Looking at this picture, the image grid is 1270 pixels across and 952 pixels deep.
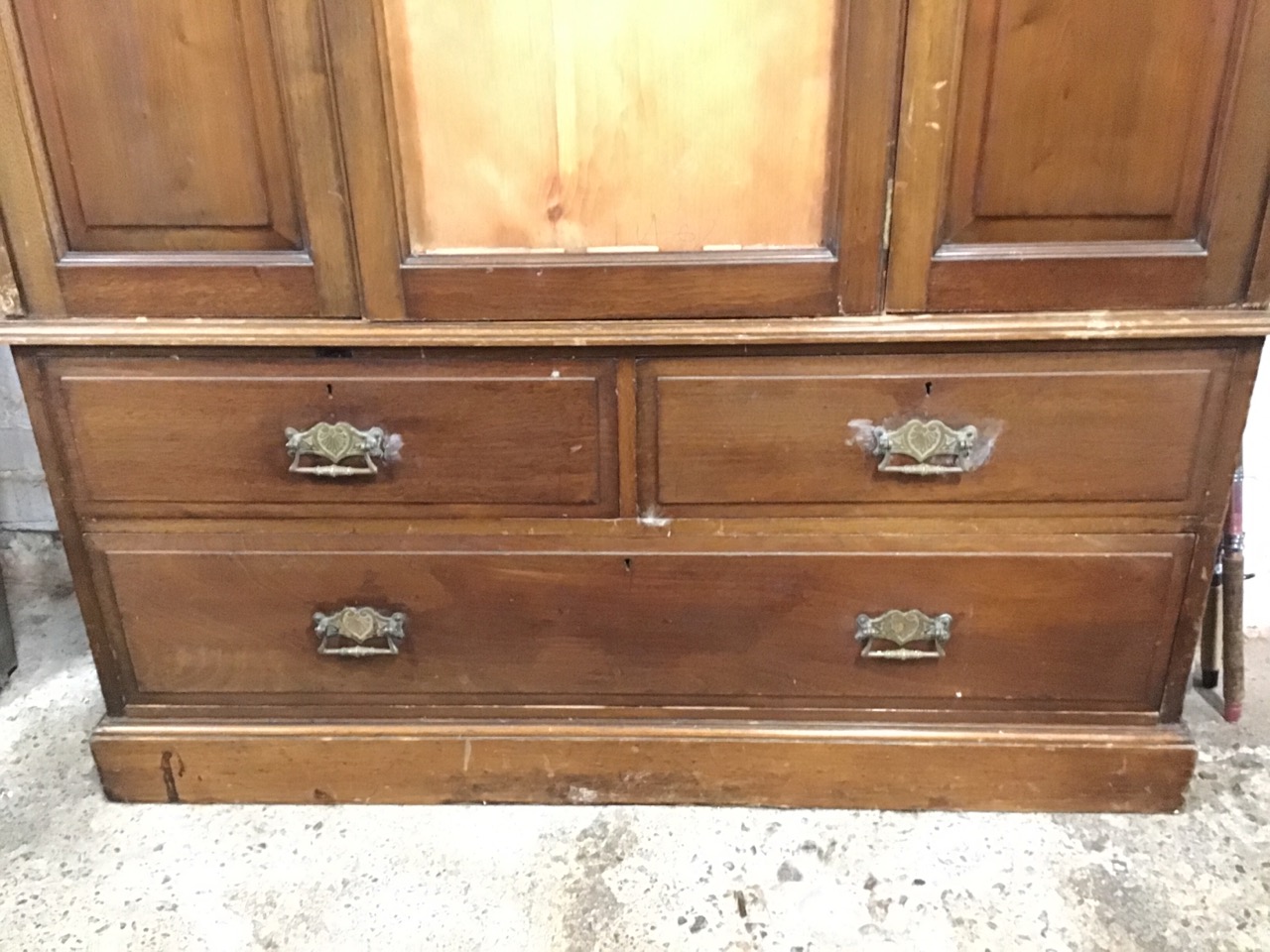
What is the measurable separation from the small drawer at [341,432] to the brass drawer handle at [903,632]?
38 centimetres

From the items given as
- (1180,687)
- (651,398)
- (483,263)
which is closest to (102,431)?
(483,263)

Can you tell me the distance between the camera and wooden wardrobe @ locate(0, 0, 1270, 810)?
108 centimetres

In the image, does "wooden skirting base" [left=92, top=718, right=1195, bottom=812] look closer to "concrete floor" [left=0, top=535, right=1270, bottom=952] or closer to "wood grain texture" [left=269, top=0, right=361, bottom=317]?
"concrete floor" [left=0, top=535, right=1270, bottom=952]

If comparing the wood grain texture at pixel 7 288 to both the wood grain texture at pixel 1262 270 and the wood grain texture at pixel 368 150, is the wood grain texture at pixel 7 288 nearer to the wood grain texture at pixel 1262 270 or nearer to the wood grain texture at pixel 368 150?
the wood grain texture at pixel 368 150

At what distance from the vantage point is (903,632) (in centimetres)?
133

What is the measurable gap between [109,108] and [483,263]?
17.3 inches

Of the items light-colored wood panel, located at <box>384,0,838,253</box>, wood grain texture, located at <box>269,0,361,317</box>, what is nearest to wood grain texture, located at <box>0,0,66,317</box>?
wood grain texture, located at <box>269,0,361,317</box>

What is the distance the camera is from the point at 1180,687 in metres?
1.35

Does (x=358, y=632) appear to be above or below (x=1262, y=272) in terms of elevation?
below

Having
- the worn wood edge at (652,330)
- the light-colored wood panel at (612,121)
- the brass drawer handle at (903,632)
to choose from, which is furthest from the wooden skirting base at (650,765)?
the light-colored wood panel at (612,121)

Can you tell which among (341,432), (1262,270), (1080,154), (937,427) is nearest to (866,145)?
(1080,154)

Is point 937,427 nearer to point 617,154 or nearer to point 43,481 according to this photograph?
point 617,154

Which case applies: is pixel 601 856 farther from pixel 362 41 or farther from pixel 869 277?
pixel 362 41

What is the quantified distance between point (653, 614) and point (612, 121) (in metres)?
0.62
